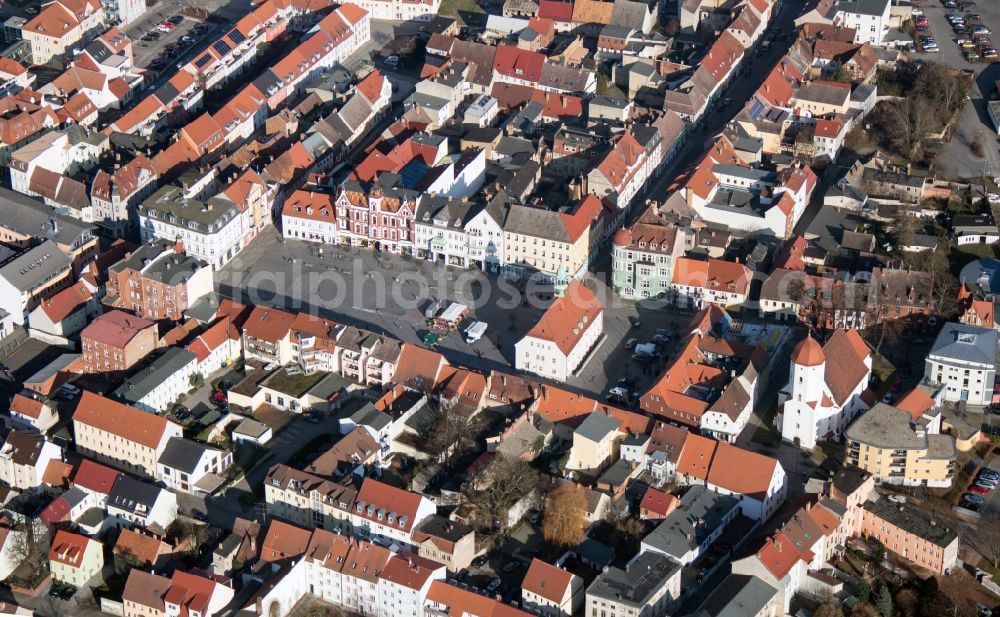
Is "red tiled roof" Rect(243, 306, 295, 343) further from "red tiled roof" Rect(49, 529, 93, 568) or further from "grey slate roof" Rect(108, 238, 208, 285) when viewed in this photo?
"red tiled roof" Rect(49, 529, 93, 568)

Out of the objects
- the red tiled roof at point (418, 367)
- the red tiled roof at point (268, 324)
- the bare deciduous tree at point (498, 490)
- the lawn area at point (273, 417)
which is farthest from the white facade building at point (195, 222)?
the bare deciduous tree at point (498, 490)

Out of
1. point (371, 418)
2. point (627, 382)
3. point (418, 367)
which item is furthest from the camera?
point (627, 382)

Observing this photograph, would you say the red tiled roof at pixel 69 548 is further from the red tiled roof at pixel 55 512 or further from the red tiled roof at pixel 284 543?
the red tiled roof at pixel 284 543

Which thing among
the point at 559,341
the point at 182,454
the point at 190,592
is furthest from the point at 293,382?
the point at 190,592

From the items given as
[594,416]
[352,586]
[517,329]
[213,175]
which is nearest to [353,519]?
[352,586]

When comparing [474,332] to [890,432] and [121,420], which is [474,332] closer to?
[121,420]

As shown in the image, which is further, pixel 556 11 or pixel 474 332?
pixel 556 11

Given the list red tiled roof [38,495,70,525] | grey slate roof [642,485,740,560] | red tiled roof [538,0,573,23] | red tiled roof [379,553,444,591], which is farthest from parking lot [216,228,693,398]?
red tiled roof [538,0,573,23]
